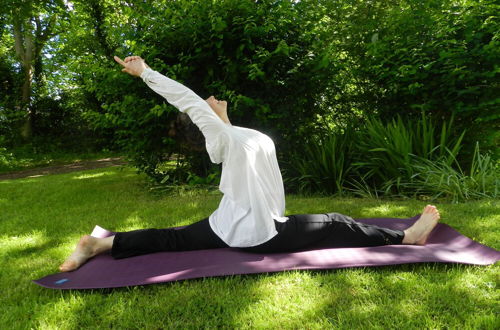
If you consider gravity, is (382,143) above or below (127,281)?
above

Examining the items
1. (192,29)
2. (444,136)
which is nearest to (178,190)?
(192,29)

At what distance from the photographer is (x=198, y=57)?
190 inches

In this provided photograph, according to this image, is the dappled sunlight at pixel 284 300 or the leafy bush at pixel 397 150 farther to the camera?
the leafy bush at pixel 397 150

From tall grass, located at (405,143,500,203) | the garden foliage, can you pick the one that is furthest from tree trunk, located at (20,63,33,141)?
tall grass, located at (405,143,500,203)

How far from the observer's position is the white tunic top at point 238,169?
2.14 meters

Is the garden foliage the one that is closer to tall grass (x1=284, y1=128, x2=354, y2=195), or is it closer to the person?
tall grass (x1=284, y1=128, x2=354, y2=195)

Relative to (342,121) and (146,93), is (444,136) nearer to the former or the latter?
(342,121)

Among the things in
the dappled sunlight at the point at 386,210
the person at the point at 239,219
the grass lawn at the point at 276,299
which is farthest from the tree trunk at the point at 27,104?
the dappled sunlight at the point at 386,210

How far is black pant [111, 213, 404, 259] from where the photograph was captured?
94.3 inches

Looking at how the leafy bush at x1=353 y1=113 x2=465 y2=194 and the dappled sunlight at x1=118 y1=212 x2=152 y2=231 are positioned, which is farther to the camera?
the leafy bush at x1=353 y1=113 x2=465 y2=194

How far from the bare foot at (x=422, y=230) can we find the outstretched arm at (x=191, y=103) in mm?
1636

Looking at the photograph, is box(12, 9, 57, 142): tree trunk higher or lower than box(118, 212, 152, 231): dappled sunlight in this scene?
higher

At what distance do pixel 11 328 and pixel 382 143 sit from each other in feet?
14.0

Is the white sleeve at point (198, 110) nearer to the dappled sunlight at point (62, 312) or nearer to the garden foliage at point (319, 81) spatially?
the dappled sunlight at point (62, 312)
